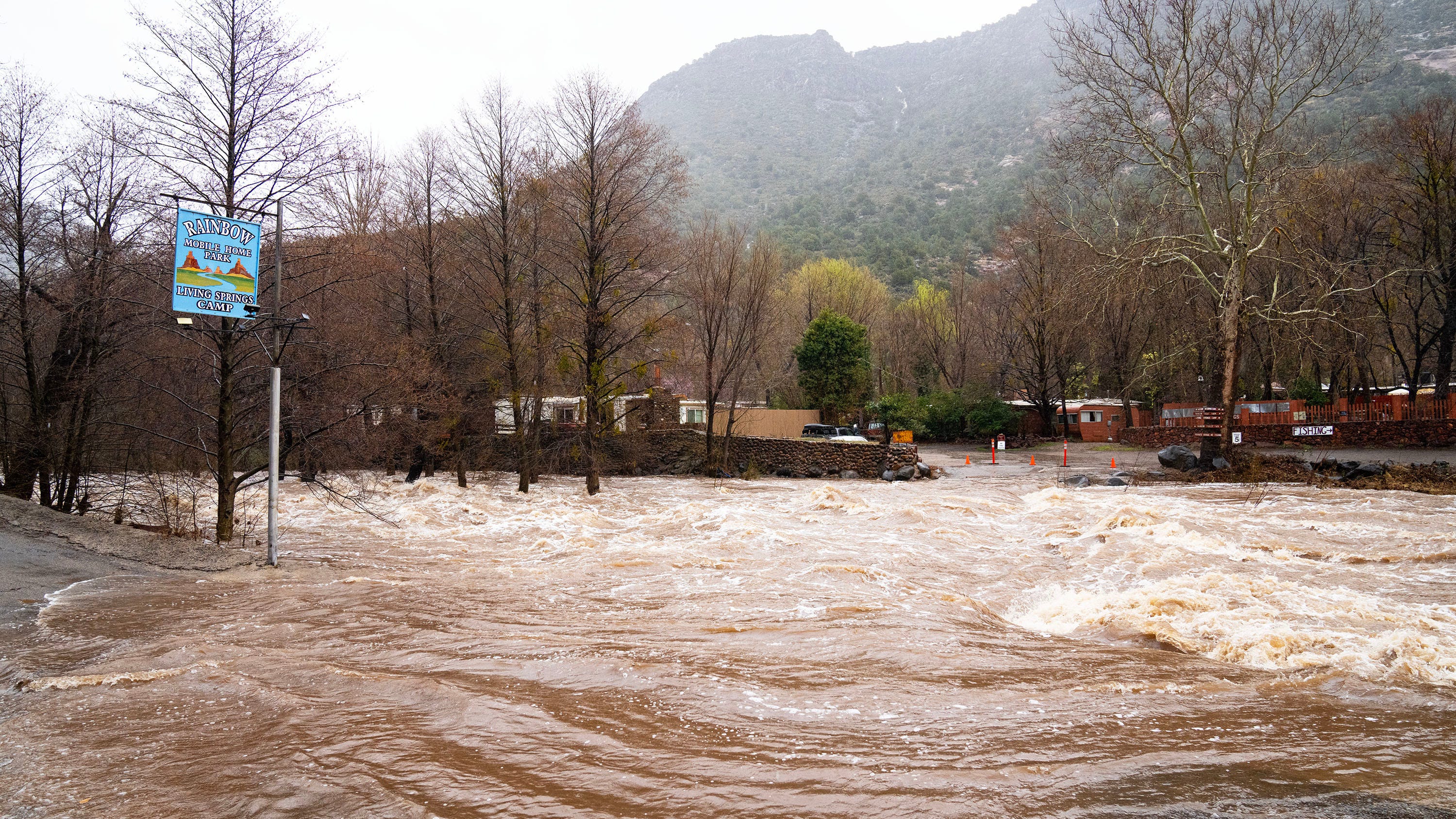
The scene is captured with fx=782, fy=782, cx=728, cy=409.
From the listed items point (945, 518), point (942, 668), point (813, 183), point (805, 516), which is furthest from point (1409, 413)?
point (813, 183)

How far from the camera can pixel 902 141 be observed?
15550cm

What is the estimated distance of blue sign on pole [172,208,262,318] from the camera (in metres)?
11.0

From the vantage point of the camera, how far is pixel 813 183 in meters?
139

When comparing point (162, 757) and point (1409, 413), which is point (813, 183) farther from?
point (162, 757)

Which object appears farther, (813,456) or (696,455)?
(696,455)

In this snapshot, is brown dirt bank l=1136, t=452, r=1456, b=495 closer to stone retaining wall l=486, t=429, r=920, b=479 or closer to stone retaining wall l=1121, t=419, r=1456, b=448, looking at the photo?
stone retaining wall l=1121, t=419, r=1456, b=448

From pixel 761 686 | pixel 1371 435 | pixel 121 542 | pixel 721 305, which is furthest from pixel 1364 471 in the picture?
pixel 121 542

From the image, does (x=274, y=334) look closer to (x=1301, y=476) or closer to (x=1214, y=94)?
(x=1301, y=476)

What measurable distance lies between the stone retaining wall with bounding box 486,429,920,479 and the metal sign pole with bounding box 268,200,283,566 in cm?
1752

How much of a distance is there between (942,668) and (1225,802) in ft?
9.06

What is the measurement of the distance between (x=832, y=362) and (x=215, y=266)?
39.2 metres

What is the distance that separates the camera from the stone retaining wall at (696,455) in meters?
30.8

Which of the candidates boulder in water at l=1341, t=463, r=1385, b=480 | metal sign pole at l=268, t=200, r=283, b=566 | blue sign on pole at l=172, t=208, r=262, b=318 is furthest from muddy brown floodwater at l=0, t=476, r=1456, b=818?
boulder in water at l=1341, t=463, r=1385, b=480

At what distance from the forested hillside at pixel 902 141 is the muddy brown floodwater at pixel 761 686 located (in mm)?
41201
